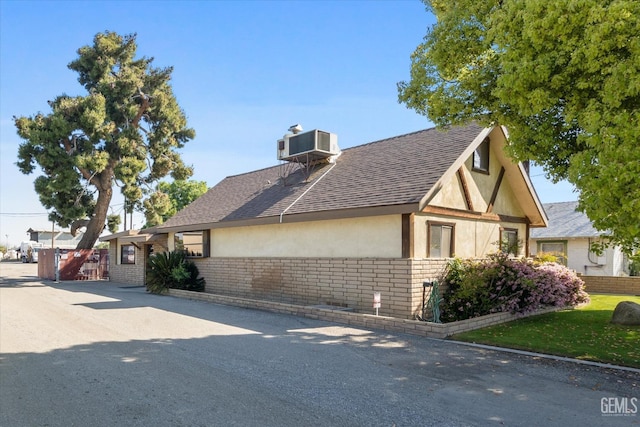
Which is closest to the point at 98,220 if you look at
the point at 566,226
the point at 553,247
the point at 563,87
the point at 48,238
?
the point at 553,247

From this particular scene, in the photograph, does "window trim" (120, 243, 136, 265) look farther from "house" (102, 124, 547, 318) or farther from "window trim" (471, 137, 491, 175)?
"window trim" (471, 137, 491, 175)

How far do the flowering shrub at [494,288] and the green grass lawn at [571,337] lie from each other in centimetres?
55

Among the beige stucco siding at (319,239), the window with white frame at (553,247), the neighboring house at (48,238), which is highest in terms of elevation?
the beige stucco siding at (319,239)

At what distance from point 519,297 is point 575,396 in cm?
663

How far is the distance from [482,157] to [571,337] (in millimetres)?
6950

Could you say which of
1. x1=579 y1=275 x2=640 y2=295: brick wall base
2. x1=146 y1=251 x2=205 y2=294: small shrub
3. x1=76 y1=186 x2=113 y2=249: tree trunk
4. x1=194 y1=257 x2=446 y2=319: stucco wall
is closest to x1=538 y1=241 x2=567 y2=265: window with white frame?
x1=579 y1=275 x2=640 y2=295: brick wall base

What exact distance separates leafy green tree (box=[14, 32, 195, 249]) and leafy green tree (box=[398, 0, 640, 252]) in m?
25.0

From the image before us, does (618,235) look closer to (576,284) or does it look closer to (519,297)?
(519,297)

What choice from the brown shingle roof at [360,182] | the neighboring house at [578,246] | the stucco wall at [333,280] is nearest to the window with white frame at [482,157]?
the brown shingle roof at [360,182]

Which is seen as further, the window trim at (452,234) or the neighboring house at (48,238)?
the neighboring house at (48,238)

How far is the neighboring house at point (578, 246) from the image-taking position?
23.5 meters

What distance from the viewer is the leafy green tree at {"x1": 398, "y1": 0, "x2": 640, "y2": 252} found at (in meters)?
6.35

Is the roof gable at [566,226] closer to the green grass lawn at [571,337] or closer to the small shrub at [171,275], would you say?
the green grass lawn at [571,337]

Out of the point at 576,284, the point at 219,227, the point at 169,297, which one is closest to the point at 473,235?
the point at 576,284
